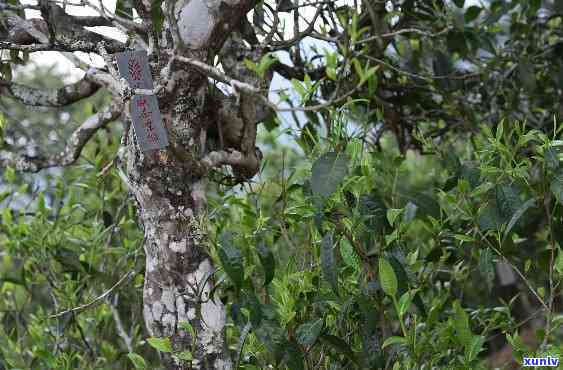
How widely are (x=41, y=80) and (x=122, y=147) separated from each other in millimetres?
5294

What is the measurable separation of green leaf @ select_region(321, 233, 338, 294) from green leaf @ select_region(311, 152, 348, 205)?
11cm

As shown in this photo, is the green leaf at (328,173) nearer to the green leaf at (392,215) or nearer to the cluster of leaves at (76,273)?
the green leaf at (392,215)

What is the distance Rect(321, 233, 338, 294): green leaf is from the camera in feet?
5.02

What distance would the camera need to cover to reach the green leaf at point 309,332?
1538 mm

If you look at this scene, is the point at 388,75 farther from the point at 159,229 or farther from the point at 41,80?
the point at 41,80

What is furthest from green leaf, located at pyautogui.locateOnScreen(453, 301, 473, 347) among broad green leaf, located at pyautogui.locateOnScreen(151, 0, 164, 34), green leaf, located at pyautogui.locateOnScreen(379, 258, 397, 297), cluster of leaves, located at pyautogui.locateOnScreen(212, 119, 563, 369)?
broad green leaf, located at pyautogui.locateOnScreen(151, 0, 164, 34)

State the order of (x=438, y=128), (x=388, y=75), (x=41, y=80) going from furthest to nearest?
(x=41, y=80), (x=438, y=128), (x=388, y=75)

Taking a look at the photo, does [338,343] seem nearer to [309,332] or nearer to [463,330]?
[309,332]

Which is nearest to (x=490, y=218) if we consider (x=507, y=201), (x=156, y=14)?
(x=507, y=201)

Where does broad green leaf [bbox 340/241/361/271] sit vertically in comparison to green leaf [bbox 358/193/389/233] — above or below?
below

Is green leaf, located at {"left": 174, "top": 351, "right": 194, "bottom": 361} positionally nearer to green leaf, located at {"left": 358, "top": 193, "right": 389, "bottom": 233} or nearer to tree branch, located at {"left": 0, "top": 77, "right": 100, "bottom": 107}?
green leaf, located at {"left": 358, "top": 193, "right": 389, "bottom": 233}

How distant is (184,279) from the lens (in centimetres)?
170

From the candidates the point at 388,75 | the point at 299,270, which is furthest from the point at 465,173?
the point at 388,75

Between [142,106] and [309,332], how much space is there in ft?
1.94
